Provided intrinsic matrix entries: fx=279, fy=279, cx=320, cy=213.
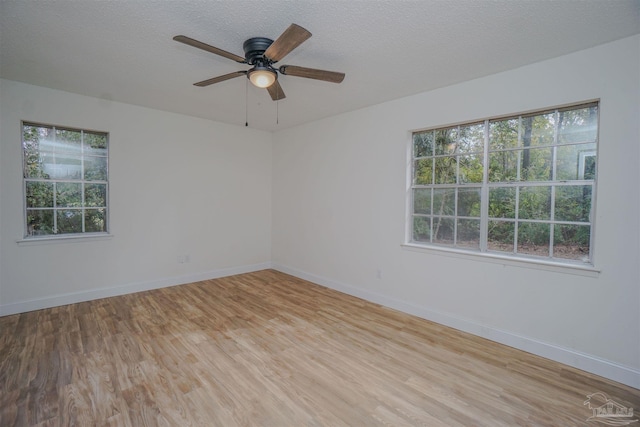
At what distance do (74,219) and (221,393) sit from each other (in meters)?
3.32

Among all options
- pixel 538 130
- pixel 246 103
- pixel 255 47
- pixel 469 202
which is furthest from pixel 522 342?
pixel 246 103

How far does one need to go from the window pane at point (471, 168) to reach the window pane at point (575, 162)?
66 cm

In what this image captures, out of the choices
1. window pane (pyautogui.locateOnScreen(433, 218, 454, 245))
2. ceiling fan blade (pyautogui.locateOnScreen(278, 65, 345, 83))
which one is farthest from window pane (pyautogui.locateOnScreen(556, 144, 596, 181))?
ceiling fan blade (pyautogui.locateOnScreen(278, 65, 345, 83))

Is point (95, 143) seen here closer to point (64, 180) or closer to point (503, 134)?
point (64, 180)

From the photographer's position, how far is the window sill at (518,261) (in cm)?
239

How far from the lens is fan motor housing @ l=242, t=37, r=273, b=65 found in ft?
7.22

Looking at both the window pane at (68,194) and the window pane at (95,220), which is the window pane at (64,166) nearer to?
the window pane at (68,194)

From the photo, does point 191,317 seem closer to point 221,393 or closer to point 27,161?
point 221,393

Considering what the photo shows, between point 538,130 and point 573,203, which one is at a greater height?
point 538,130

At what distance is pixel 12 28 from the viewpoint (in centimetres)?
219

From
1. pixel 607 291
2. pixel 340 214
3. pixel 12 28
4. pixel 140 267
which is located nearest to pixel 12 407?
pixel 140 267

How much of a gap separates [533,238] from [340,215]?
2.41 metres

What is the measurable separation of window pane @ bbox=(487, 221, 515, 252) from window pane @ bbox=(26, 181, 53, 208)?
5311 millimetres

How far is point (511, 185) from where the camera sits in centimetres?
284
